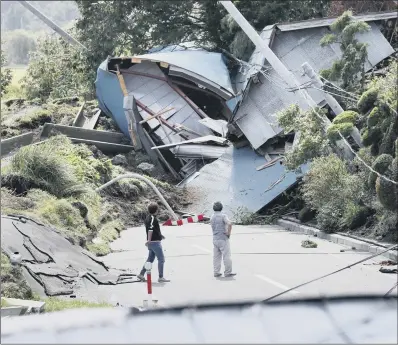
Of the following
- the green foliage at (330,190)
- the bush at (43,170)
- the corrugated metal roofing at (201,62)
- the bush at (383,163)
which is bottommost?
the green foliage at (330,190)

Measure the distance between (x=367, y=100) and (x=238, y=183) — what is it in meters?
7.87

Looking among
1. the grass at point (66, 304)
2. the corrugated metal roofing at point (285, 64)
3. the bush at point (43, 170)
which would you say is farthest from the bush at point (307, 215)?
the grass at point (66, 304)

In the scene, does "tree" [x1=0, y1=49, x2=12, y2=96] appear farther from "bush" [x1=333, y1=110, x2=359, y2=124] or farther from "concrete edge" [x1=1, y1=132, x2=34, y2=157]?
"bush" [x1=333, y1=110, x2=359, y2=124]

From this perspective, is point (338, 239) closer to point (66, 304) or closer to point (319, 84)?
point (319, 84)

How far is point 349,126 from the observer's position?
2208 cm

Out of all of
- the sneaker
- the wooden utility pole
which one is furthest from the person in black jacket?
the wooden utility pole

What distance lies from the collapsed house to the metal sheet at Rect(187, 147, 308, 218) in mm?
42

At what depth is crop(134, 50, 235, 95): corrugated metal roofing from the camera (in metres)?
33.7

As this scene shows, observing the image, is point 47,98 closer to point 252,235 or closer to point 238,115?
point 238,115

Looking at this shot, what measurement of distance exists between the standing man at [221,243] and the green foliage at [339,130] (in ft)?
23.4

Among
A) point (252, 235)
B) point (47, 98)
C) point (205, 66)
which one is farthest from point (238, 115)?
point (47, 98)

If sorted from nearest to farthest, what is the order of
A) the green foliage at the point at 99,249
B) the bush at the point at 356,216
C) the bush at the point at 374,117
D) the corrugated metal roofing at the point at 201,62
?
the green foliage at the point at 99,249 → the bush at the point at 374,117 → the bush at the point at 356,216 → the corrugated metal roofing at the point at 201,62

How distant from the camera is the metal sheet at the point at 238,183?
2670 cm

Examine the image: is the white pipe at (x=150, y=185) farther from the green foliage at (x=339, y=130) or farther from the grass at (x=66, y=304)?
the grass at (x=66, y=304)
